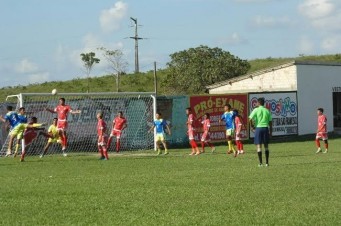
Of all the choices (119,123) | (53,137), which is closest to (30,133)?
(53,137)

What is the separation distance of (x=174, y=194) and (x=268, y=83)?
3010cm

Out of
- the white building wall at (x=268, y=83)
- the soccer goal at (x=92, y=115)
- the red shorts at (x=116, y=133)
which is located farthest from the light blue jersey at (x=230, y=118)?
the white building wall at (x=268, y=83)

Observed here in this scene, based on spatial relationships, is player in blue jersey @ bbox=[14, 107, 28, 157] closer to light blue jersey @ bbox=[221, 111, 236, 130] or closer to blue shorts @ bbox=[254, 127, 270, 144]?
light blue jersey @ bbox=[221, 111, 236, 130]

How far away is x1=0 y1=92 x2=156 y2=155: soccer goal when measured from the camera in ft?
94.4

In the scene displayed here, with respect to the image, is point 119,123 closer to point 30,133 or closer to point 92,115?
point 92,115

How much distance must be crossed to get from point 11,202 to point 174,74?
49.6m

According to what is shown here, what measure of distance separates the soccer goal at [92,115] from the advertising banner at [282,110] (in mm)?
7089

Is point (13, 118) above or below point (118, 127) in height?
above

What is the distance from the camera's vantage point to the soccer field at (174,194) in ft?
33.0

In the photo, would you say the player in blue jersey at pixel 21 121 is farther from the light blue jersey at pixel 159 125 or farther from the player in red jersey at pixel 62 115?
the light blue jersey at pixel 159 125

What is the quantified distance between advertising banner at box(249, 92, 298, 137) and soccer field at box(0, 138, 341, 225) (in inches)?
648

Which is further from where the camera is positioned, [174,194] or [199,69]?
[199,69]

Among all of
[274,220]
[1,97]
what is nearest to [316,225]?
[274,220]

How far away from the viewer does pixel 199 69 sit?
198ft
